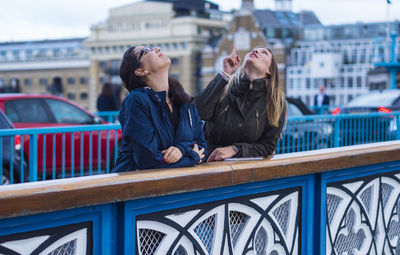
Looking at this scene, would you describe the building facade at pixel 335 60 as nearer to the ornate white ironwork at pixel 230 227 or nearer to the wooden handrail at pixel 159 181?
the wooden handrail at pixel 159 181

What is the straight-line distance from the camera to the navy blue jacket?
2918mm

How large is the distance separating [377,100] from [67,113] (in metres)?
7.58

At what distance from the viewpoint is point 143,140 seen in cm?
291

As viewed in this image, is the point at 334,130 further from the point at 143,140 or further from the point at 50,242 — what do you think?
the point at 50,242

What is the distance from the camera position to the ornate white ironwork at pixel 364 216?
3.24 m

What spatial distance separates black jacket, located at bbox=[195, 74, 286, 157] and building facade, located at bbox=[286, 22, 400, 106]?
2411 inches

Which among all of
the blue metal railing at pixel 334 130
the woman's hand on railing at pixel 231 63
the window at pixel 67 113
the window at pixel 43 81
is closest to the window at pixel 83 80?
the window at pixel 43 81

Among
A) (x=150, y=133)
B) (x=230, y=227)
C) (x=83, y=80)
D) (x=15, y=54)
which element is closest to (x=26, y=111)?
(x=150, y=133)

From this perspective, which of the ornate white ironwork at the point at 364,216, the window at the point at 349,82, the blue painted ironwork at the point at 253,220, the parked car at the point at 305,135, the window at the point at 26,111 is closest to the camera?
the blue painted ironwork at the point at 253,220

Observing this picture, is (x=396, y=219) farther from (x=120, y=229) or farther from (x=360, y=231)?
(x=120, y=229)

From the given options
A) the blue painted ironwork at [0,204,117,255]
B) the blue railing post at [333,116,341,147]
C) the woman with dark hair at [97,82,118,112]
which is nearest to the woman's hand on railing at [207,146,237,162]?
the blue painted ironwork at [0,204,117,255]

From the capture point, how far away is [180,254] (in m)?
2.49

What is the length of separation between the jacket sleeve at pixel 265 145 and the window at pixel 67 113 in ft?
22.0

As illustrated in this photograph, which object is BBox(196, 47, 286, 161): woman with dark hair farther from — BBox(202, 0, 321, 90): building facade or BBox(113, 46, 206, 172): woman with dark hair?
BBox(202, 0, 321, 90): building facade
